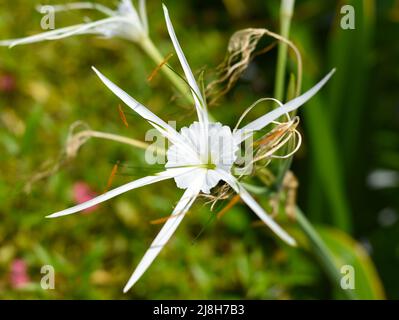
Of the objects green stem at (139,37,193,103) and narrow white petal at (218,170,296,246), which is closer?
narrow white petal at (218,170,296,246)

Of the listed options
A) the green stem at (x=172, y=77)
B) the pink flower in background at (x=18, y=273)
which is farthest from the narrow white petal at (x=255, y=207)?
the pink flower in background at (x=18, y=273)

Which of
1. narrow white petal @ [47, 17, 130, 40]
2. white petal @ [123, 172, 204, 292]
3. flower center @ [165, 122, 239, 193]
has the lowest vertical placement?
white petal @ [123, 172, 204, 292]

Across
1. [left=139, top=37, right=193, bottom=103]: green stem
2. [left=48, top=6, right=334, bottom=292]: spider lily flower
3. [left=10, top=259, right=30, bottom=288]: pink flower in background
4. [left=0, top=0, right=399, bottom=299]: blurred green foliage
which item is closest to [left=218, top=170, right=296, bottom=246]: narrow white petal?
[left=48, top=6, right=334, bottom=292]: spider lily flower

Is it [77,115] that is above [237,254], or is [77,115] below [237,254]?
above

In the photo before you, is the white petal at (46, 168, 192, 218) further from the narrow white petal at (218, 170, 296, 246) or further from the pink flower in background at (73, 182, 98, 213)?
the pink flower in background at (73, 182, 98, 213)

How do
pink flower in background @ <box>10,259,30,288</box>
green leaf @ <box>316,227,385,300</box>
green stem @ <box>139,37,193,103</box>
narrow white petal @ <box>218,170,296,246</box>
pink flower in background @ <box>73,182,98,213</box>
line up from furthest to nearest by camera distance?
pink flower in background @ <box>73,182,98,213</box> → pink flower in background @ <box>10,259,30,288</box> → green leaf @ <box>316,227,385,300</box> → green stem @ <box>139,37,193,103</box> → narrow white petal @ <box>218,170,296,246</box>

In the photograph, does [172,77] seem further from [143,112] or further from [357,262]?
[357,262]

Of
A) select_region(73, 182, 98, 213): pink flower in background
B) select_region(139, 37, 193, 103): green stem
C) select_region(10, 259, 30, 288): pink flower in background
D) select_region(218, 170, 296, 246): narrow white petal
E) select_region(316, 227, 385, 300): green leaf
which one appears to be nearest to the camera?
select_region(218, 170, 296, 246): narrow white petal
